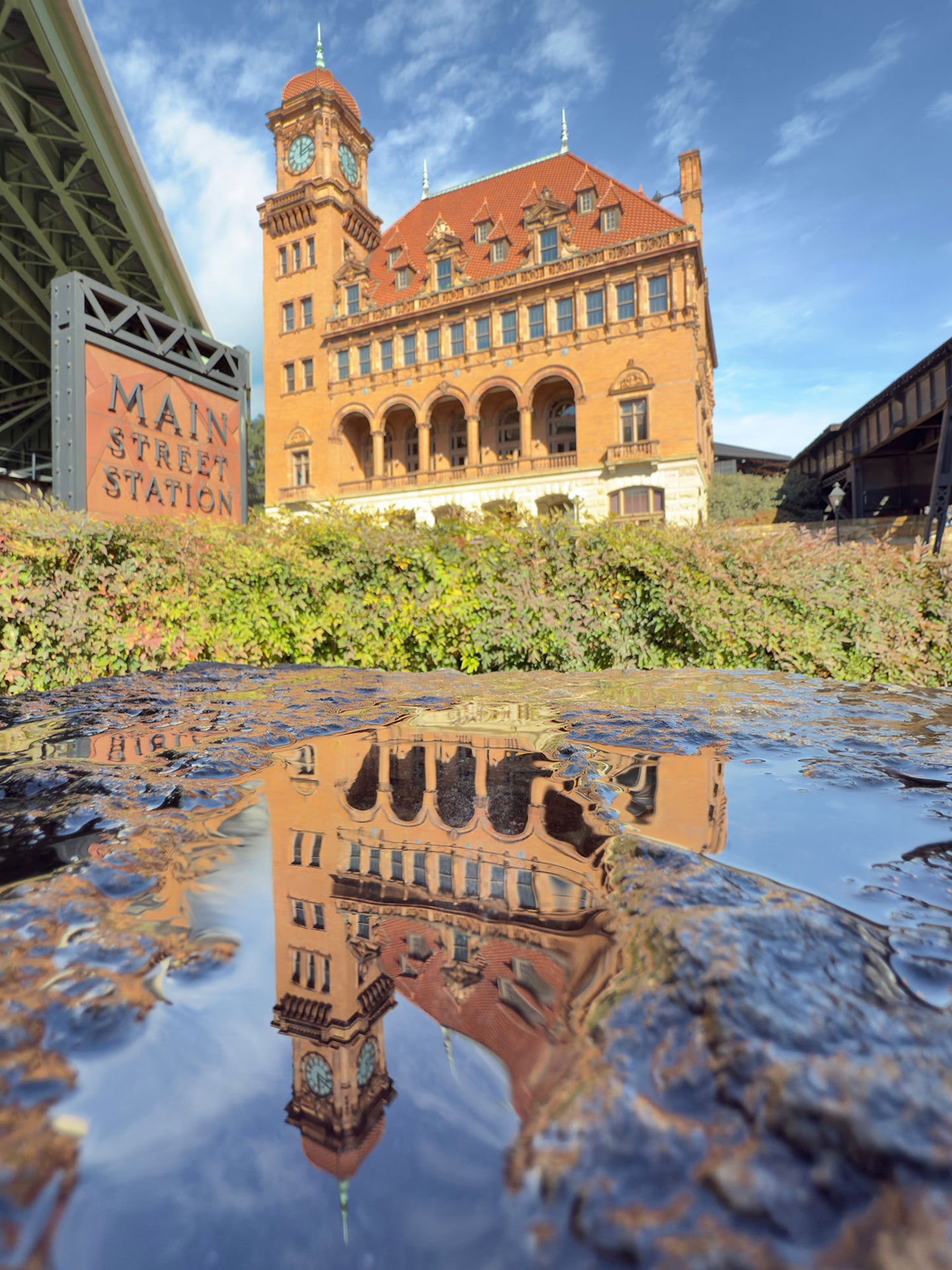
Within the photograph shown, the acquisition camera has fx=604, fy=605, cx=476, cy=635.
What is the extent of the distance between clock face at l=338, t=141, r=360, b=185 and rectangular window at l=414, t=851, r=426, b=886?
120ft

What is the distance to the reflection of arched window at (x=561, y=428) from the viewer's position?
27469 mm

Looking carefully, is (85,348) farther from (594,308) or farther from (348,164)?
(348,164)

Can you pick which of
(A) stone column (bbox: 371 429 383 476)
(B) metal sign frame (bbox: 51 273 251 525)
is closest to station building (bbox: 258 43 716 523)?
(A) stone column (bbox: 371 429 383 476)

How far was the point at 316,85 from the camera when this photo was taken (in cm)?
2823

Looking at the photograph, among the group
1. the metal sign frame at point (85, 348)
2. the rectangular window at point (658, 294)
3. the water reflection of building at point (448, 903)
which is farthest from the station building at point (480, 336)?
the water reflection of building at point (448, 903)

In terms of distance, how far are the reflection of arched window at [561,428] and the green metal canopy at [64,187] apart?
15.0m

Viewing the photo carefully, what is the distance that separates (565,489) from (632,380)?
4.86 metres

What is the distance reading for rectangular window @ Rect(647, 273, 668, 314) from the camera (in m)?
23.3

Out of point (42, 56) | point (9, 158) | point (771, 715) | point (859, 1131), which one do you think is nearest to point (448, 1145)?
point (859, 1131)

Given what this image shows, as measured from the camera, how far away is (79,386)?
20.3 ft

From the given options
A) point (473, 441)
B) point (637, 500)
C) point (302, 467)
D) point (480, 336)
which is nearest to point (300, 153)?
point (480, 336)

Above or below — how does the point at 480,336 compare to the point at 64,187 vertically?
above

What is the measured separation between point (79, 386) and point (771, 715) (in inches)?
277

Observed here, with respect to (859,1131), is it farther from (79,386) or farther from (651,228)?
(651,228)
